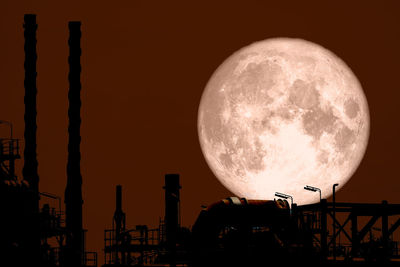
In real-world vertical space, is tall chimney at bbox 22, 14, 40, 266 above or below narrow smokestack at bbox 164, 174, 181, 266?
above

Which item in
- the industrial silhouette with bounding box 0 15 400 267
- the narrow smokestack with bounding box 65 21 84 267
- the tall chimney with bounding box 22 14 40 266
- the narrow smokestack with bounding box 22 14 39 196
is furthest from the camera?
the narrow smokestack with bounding box 65 21 84 267

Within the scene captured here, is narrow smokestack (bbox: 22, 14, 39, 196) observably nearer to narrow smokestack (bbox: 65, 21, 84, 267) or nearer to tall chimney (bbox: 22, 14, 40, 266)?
tall chimney (bbox: 22, 14, 40, 266)

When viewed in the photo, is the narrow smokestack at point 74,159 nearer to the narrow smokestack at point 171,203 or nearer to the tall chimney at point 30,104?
the tall chimney at point 30,104

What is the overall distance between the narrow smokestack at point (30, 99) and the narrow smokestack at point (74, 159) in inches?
109

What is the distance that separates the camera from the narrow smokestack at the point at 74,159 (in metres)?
66.4

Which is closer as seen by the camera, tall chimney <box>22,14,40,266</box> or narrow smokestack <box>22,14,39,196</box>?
tall chimney <box>22,14,40,266</box>

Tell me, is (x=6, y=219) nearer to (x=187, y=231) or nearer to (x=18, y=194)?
(x=18, y=194)

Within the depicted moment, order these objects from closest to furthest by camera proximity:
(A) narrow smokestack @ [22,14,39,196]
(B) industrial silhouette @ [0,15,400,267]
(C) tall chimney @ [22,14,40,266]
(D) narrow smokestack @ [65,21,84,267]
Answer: (B) industrial silhouette @ [0,15,400,267]
(C) tall chimney @ [22,14,40,266]
(A) narrow smokestack @ [22,14,39,196]
(D) narrow smokestack @ [65,21,84,267]

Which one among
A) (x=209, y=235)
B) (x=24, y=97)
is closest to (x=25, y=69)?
(x=24, y=97)

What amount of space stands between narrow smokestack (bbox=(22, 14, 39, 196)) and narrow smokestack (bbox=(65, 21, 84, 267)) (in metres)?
2.77

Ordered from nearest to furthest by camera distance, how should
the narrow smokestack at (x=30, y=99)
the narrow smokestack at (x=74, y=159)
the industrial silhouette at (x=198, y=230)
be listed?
the industrial silhouette at (x=198, y=230) → the narrow smokestack at (x=30, y=99) → the narrow smokestack at (x=74, y=159)

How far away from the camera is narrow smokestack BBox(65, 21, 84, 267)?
218ft

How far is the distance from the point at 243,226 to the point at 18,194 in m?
10.9

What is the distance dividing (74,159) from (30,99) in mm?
4814
